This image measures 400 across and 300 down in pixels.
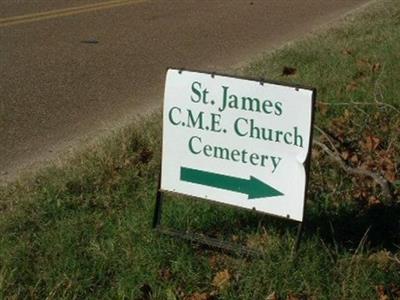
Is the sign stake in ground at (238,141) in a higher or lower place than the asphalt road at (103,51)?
higher

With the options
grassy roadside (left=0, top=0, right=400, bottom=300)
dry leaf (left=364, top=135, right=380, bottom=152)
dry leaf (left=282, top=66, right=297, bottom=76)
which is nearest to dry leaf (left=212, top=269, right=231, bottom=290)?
grassy roadside (left=0, top=0, right=400, bottom=300)

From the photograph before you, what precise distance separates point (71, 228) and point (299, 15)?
7.70 m

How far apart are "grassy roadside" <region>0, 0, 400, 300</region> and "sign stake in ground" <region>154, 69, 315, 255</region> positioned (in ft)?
0.91

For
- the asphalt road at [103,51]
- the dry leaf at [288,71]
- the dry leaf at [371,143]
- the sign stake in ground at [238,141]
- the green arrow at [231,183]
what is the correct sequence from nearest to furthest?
the sign stake in ground at [238,141] < the green arrow at [231,183] < the dry leaf at [371,143] < the asphalt road at [103,51] < the dry leaf at [288,71]

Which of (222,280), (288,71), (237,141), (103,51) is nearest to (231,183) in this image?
(237,141)

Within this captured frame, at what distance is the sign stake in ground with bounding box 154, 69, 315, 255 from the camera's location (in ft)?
10.2

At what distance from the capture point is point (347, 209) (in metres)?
3.82

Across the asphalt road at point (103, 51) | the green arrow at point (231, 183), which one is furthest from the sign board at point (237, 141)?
the asphalt road at point (103, 51)

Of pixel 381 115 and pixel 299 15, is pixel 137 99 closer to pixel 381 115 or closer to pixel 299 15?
pixel 381 115

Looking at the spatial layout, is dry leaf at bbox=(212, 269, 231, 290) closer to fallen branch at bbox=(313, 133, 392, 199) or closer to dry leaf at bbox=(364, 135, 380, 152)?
fallen branch at bbox=(313, 133, 392, 199)

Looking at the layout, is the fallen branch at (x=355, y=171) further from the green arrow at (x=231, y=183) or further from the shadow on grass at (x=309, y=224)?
the green arrow at (x=231, y=183)

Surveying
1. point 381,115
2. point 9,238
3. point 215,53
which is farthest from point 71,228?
point 215,53

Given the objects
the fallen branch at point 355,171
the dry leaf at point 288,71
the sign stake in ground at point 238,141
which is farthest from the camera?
the dry leaf at point 288,71

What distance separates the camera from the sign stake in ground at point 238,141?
10.2 feet
